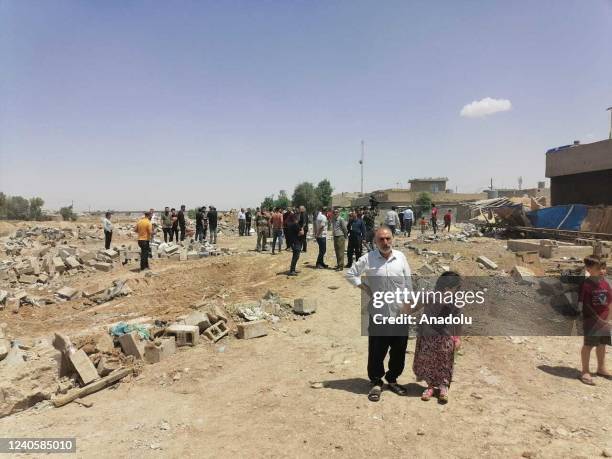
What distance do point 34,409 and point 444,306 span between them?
15.5ft

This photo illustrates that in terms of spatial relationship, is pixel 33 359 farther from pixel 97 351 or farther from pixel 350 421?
pixel 350 421

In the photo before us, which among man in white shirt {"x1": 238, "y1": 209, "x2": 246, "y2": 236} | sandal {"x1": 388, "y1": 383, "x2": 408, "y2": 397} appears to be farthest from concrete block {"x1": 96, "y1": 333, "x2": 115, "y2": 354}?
man in white shirt {"x1": 238, "y1": 209, "x2": 246, "y2": 236}

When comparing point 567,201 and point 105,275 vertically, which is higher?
point 567,201

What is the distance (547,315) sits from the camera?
7.55 meters

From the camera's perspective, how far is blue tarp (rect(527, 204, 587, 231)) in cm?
1630

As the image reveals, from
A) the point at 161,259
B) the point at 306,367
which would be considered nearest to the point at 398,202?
the point at 161,259

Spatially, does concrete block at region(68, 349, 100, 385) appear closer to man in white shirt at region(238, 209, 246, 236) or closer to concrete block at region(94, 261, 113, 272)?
concrete block at region(94, 261, 113, 272)

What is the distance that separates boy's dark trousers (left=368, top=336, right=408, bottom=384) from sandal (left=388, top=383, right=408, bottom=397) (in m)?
0.04

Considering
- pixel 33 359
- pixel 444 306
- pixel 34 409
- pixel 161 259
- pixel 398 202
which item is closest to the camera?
pixel 444 306

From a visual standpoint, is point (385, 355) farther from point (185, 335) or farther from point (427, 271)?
point (427, 271)

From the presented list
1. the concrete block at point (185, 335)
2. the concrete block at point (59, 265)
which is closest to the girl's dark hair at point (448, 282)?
the concrete block at point (185, 335)

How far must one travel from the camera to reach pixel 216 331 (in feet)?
21.0

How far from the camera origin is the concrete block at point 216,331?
6230mm

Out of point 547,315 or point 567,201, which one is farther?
point 567,201
